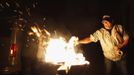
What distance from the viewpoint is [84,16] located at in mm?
11367

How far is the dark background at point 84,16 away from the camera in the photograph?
1062cm

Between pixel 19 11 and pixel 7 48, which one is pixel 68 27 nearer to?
pixel 19 11

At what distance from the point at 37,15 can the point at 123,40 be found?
367 cm

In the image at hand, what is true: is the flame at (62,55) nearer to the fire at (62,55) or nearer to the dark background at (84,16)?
the fire at (62,55)

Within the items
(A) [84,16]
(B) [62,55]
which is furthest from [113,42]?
(A) [84,16]

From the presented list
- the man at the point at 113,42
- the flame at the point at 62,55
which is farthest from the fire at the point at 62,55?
the man at the point at 113,42

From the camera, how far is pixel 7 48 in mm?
8141

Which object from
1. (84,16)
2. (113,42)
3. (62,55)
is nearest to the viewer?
(62,55)

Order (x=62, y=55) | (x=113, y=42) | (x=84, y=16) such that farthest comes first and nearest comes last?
(x=84, y=16), (x=113, y=42), (x=62, y=55)

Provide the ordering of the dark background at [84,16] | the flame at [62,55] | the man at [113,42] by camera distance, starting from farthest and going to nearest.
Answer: the dark background at [84,16] → the man at [113,42] → the flame at [62,55]

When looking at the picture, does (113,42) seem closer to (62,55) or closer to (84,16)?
(62,55)

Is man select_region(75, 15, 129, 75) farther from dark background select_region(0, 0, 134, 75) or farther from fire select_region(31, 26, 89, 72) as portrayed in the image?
dark background select_region(0, 0, 134, 75)

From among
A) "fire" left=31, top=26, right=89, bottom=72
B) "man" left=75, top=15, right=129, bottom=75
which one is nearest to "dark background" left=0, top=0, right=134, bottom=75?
"man" left=75, top=15, right=129, bottom=75

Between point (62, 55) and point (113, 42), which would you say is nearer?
point (62, 55)
